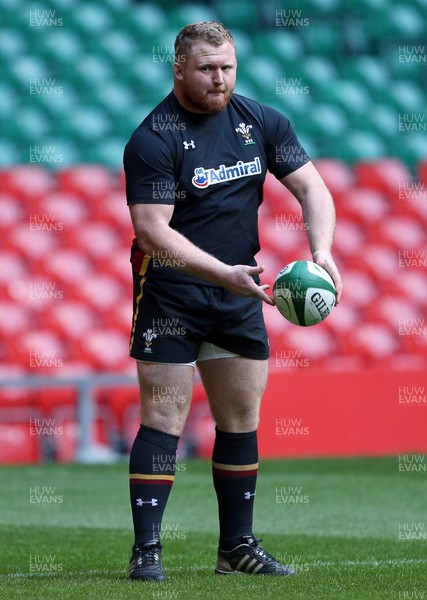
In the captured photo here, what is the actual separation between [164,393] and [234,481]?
49 cm

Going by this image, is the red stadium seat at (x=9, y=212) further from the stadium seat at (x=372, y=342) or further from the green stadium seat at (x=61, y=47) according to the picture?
the stadium seat at (x=372, y=342)

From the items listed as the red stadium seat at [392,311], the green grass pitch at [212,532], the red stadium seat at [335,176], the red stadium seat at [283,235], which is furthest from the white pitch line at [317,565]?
the red stadium seat at [335,176]

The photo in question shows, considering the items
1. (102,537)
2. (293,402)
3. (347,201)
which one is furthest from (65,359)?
(102,537)

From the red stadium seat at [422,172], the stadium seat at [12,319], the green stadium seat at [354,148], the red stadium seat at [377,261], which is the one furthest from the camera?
the green stadium seat at [354,148]

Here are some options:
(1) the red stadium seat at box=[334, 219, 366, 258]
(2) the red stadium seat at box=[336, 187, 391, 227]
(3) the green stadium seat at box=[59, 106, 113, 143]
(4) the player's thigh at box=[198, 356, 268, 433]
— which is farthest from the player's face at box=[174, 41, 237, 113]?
(3) the green stadium seat at box=[59, 106, 113, 143]

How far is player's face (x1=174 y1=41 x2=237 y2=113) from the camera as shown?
4254 mm

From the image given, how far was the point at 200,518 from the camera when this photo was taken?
682 centimetres

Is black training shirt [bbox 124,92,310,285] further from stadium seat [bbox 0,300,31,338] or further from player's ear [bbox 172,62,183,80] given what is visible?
stadium seat [bbox 0,300,31,338]

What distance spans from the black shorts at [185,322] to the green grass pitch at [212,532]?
2.60 ft

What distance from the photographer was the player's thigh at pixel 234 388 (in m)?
4.47

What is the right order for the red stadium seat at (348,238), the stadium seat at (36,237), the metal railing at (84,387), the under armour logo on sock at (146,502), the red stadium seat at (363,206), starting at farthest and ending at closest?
the red stadium seat at (363,206), the red stadium seat at (348,238), the stadium seat at (36,237), the metal railing at (84,387), the under armour logo on sock at (146,502)

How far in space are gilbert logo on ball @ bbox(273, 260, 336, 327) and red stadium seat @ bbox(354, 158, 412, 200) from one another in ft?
30.6

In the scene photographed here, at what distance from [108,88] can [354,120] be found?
2.84 meters

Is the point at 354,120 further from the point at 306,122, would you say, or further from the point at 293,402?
the point at 293,402
